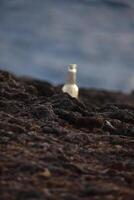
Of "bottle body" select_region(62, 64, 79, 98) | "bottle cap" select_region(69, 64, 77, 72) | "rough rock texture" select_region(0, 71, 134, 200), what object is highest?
"bottle cap" select_region(69, 64, 77, 72)

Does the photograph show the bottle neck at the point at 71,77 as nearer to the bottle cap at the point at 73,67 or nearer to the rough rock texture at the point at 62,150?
the bottle cap at the point at 73,67

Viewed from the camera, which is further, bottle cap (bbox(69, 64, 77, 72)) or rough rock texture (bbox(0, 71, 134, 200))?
bottle cap (bbox(69, 64, 77, 72))

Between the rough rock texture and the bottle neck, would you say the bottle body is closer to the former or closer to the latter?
the bottle neck

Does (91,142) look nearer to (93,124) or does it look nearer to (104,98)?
(93,124)

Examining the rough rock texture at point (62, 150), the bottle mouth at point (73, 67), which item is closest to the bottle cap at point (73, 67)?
the bottle mouth at point (73, 67)

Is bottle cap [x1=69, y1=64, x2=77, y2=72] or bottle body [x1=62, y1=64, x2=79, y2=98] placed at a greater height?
bottle cap [x1=69, y1=64, x2=77, y2=72]

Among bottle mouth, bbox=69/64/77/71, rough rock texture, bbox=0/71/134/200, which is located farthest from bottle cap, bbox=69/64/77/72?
rough rock texture, bbox=0/71/134/200

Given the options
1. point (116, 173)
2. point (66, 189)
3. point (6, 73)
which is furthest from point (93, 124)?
point (6, 73)

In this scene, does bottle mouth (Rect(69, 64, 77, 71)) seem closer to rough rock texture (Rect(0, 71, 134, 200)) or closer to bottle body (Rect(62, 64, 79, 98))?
bottle body (Rect(62, 64, 79, 98))
